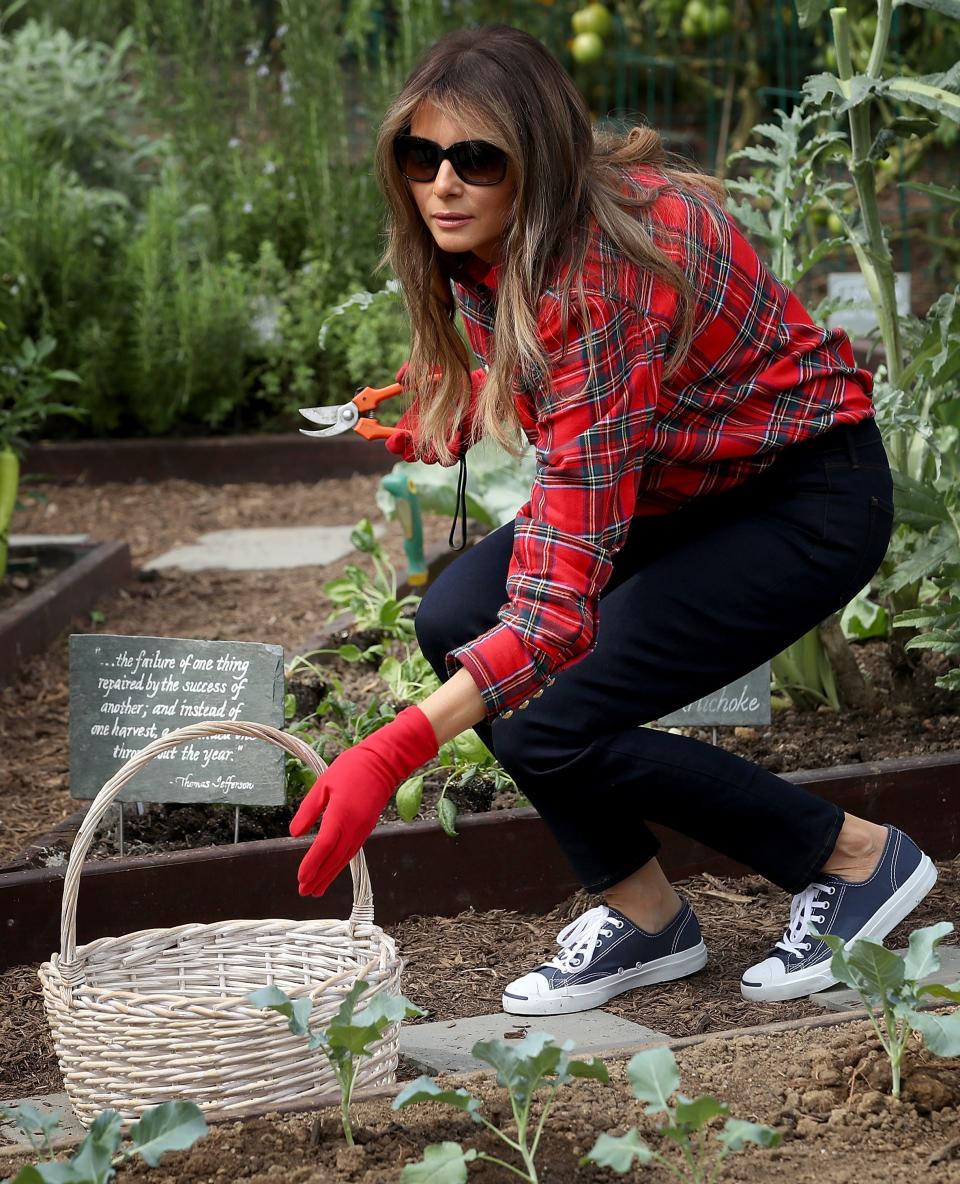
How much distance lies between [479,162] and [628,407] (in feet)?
1.13

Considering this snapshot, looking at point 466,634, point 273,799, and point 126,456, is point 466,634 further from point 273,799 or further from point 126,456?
point 126,456

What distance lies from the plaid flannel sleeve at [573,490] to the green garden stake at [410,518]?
179 cm

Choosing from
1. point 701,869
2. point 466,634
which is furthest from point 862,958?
point 701,869

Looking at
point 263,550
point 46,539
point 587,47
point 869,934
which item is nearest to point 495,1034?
point 869,934

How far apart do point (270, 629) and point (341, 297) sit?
211cm

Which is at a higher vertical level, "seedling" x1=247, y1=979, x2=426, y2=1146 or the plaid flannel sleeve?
the plaid flannel sleeve

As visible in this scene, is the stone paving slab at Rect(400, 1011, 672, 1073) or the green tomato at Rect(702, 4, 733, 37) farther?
the green tomato at Rect(702, 4, 733, 37)

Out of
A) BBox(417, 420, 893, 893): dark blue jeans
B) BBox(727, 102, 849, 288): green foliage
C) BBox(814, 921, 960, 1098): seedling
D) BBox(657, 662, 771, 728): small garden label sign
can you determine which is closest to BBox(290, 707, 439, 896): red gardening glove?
BBox(417, 420, 893, 893): dark blue jeans

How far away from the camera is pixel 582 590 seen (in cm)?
177

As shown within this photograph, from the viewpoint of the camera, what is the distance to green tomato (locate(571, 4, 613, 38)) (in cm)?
675

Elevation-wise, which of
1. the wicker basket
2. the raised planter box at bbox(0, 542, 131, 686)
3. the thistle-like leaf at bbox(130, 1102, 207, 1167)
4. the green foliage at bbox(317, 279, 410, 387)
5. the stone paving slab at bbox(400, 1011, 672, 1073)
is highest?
the green foliage at bbox(317, 279, 410, 387)

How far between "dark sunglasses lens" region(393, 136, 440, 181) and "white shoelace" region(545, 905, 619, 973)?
1071mm

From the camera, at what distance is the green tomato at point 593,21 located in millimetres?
6750

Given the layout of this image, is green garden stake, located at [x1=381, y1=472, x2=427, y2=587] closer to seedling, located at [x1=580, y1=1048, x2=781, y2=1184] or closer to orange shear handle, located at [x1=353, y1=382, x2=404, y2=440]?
orange shear handle, located at [x1=353, y1=382, x2=404, y2=440]
